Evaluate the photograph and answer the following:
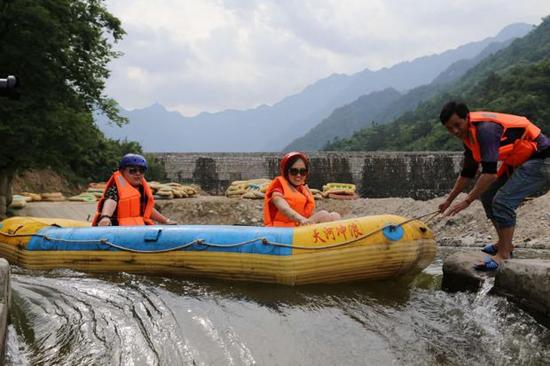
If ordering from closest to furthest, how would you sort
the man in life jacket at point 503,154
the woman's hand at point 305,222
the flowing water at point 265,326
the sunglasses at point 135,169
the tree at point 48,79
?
1. the flowing water at point 265,326
2. the man in life jacket at point 503,154
3. the woman's hand at point 305,222
4. the sunglasses at point 135,169
5. the tree at point 48,79

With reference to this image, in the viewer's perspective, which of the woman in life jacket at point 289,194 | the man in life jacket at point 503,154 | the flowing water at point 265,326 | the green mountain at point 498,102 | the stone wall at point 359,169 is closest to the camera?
the flowing water at point 265,326

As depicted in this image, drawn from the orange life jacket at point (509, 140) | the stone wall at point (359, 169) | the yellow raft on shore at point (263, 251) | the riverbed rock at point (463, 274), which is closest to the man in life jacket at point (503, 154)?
the orange life jacket at point (509, 140)

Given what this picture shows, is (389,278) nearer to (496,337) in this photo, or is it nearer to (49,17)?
(496,337)

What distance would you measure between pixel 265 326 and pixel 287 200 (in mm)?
2276

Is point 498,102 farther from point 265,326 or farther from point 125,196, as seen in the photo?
point 265,326

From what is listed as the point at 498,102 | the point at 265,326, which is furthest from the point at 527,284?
the point at 498,102

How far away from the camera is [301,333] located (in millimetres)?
3627

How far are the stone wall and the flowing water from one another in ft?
75.0

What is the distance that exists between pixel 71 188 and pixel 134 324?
2093cm

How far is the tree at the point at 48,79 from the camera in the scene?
11.6m

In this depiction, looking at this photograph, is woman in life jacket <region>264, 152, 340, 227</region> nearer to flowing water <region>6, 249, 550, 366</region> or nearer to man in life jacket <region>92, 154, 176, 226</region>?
flowing water <region>6, 249, 550, 366</region>

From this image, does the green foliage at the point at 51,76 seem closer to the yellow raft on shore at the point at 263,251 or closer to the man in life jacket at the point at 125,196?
the man in life jacket at the point at 125,196

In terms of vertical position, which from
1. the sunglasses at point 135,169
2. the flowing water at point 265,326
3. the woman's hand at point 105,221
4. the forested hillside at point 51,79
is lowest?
the flowing water at point 265,326

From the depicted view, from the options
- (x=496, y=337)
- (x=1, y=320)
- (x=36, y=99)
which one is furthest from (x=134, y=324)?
(x=36, y=99)
